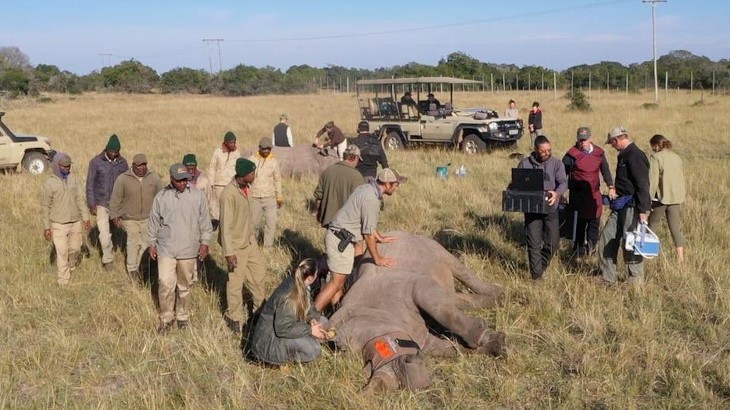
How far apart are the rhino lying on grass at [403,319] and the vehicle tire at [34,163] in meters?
11.9

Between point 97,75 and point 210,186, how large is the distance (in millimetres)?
68108

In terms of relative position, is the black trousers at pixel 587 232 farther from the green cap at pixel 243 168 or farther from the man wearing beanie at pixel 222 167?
the man wearing beanie at pixel 222 167

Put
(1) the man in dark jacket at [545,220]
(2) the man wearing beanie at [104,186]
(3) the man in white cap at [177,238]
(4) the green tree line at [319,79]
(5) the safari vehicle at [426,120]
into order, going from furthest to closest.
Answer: (4) the green tree line at [319,79] < (5) the safari vehicle at [426,120] < (2) the man wearing beanie at [104,186] < (1) the man in dark jacket at [545,220] < (3) the man in white cap at [177,238]

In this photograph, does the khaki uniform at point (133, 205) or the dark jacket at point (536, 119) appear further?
the dark jacket at point (536, 119)

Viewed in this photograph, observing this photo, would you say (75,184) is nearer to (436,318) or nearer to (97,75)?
(436,318)

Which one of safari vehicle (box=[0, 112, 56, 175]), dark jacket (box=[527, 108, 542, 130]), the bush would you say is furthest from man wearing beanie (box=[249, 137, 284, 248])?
the bush

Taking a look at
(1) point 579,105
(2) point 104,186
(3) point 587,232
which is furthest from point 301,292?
(1) point 579,105

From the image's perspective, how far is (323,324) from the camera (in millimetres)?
5473

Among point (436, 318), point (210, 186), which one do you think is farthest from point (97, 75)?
point (436, 318)

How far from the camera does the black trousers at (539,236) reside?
700 centimetres

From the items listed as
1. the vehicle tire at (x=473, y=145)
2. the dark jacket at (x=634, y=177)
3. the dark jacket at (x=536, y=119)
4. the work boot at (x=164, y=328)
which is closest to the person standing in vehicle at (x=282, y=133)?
the vehicle tire at (x=473, y=145)


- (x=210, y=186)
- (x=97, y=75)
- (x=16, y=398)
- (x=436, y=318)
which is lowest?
(x=16, y=398)

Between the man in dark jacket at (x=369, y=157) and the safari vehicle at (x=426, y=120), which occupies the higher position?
the safari vehicle at (x=426, y=120)

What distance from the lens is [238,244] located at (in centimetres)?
621
